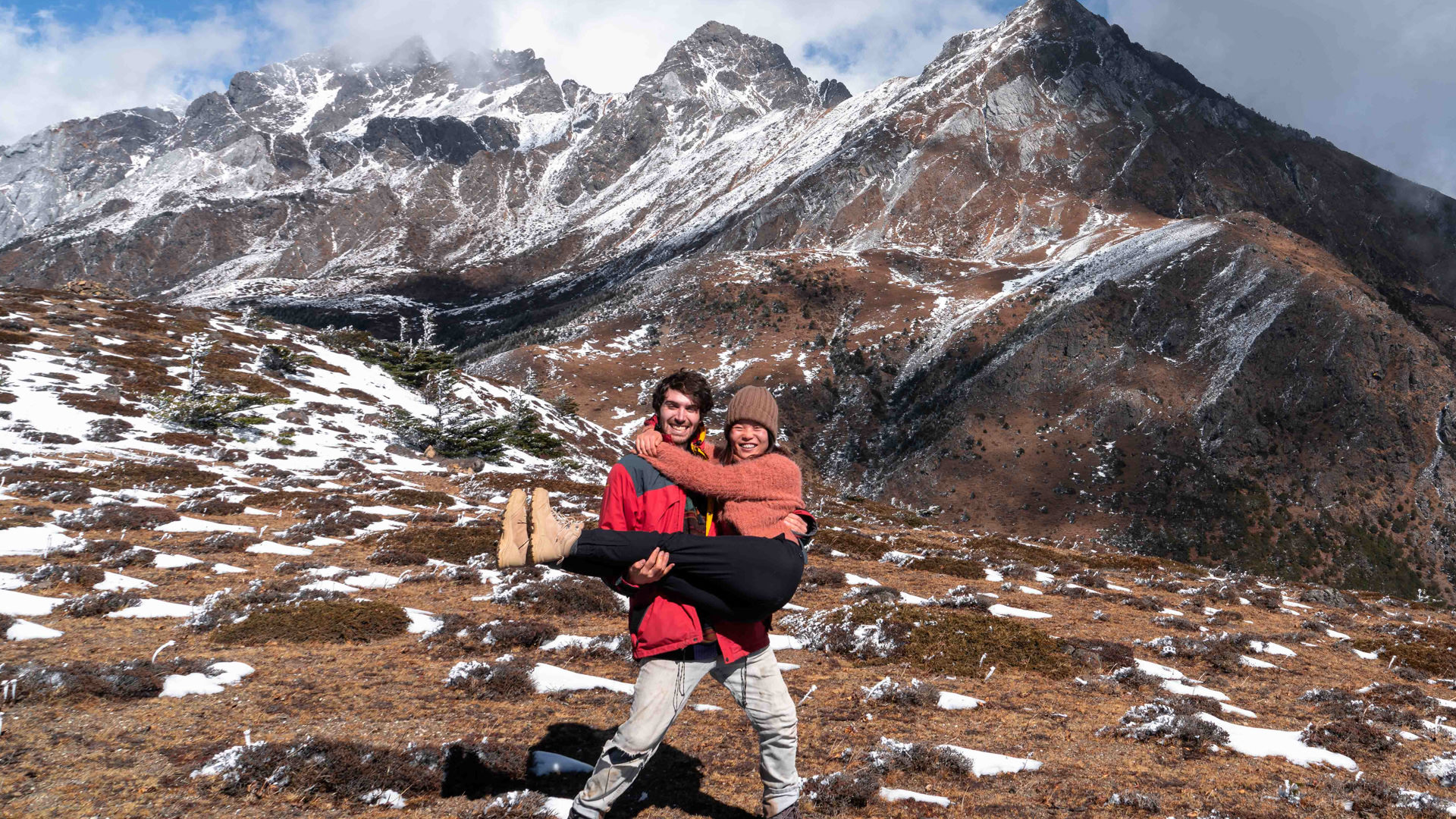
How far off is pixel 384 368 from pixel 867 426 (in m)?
63.4

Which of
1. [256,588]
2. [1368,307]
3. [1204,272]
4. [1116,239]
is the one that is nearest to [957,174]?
[1116,239]

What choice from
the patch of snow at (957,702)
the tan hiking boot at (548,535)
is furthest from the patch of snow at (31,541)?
the patch of snow at (957,702)

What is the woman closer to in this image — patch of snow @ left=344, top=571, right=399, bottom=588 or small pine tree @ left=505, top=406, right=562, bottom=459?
patch of snow @ left=344, top=571, right=399, bottom=588

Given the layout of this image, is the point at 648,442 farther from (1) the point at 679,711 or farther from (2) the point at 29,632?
(2) the point at 29,632

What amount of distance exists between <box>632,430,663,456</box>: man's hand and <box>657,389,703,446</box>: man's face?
0.08 m

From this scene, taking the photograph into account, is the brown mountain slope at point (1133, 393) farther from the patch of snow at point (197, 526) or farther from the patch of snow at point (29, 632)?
the patch of snow at point (29, 632)

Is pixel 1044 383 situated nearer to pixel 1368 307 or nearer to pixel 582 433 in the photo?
pixel 1368 307

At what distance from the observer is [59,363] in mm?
31000

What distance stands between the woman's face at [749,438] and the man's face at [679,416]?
31 centimetres

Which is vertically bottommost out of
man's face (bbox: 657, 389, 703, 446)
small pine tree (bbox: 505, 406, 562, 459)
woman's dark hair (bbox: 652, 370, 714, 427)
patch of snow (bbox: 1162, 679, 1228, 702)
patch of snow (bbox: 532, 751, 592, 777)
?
patch of snow (bbox: 1162, 679, 1228, 702)

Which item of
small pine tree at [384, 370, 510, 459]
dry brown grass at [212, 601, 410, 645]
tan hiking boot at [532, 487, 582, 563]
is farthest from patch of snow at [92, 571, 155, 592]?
small pine tree at [384, 370, 510, 459]

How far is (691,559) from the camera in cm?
441

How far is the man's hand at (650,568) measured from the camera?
4.32 metres

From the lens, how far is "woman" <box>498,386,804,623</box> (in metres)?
4.35
